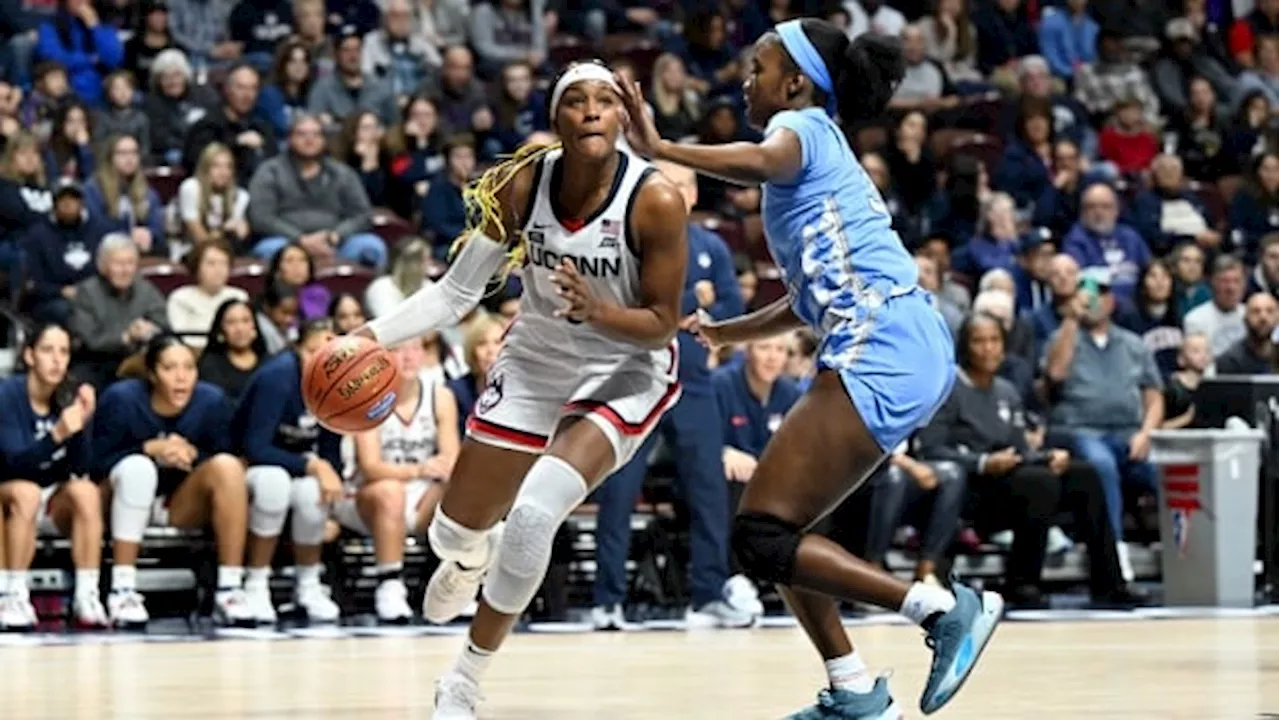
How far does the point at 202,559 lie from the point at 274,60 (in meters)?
4.84

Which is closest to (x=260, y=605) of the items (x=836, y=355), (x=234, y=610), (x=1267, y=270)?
(x=234, y=610)

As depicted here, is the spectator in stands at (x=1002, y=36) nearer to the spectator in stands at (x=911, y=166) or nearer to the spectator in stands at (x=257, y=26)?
the spectator in stands at (x=911, y=166)

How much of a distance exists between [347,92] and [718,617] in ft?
18.2

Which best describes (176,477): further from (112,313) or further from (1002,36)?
(1002,36)

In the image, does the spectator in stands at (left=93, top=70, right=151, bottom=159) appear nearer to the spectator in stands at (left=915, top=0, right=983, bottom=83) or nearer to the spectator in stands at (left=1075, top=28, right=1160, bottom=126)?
the spectator in stands at (left=915, top=0, right=983, bottom=83)

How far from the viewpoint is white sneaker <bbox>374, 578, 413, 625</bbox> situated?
11656mm

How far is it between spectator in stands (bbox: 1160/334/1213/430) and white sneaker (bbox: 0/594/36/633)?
5916 mm

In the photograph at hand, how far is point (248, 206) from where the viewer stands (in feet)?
46.6

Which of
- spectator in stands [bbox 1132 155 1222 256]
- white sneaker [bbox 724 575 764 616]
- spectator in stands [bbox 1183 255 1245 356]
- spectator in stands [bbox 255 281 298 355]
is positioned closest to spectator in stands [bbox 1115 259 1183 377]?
spectator in stands [bbox 1183 255 1245 356]

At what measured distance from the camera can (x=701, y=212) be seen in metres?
15.7

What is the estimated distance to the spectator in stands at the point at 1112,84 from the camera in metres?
18.9

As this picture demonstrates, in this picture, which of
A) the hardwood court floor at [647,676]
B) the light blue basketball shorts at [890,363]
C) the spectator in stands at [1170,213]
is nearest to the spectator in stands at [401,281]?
the hardwood court floor at [647,676]

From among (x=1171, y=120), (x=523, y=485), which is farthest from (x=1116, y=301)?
(x=523, y=485)

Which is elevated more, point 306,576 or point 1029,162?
point 1029,162
